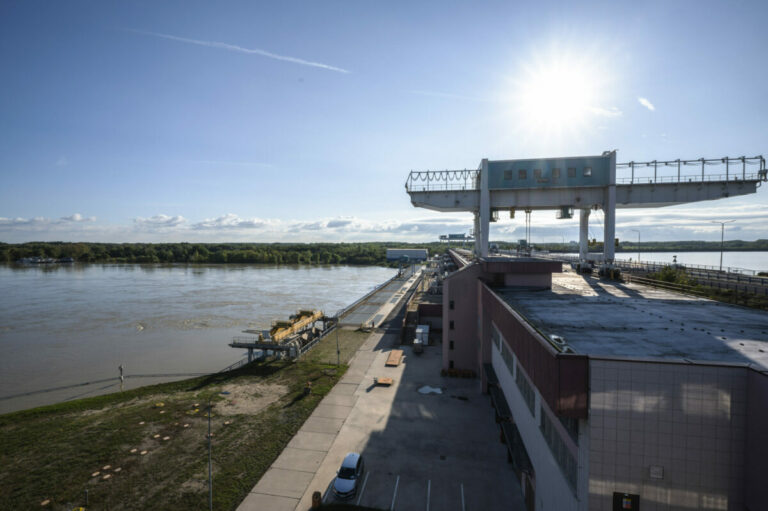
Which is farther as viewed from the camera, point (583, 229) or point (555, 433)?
point (583, 229)

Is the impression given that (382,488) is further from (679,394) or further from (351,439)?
(679,394)

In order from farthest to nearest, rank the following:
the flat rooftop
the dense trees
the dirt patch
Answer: the dense trees
the dirt patch
the flat rooftop

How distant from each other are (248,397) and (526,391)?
61.8 ft

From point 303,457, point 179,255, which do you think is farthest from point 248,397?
point 179,255

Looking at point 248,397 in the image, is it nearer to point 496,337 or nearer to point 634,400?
point 496,337

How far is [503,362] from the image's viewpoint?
16.7 m

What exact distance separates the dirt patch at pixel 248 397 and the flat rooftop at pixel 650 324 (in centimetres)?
1674

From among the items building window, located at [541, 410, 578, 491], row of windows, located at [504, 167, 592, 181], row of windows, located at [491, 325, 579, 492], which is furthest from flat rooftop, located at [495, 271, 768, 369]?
row of windows, located at [504, 167, 592, 181]

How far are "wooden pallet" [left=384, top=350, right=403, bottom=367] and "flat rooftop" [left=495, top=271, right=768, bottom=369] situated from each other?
13052 mm

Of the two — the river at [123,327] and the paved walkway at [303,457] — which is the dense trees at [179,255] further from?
the paved walkway at [303,457]

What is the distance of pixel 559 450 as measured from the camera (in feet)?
29.8

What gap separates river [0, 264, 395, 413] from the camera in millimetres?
28953

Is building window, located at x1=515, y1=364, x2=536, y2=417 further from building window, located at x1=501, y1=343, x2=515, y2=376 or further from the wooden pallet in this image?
the wooden pallet

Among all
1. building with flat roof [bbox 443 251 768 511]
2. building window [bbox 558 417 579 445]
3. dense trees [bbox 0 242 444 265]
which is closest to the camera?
building with flat roof [bbox 443 251 768 511]
